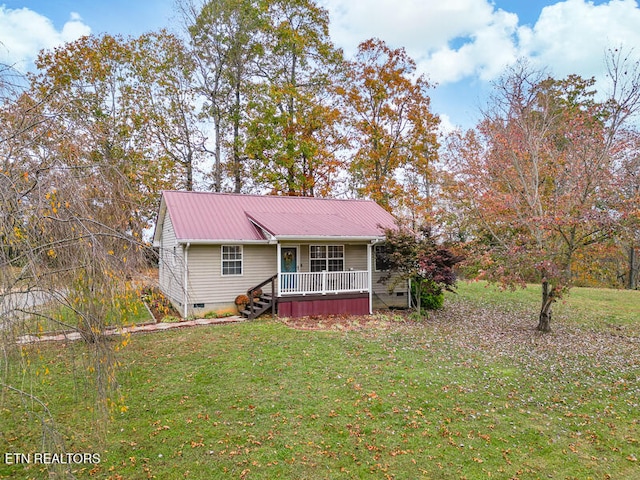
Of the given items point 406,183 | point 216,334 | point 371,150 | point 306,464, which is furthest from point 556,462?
A: point 406,183

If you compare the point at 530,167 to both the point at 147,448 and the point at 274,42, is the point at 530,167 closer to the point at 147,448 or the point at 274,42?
the point at 147,448

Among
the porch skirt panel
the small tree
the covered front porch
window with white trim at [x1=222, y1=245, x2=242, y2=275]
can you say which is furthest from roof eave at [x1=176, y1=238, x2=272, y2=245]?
the small tree

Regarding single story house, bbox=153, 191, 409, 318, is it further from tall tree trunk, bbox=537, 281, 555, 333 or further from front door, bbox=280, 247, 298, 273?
tall tree trunk, bbox=537, 281, 555, 333

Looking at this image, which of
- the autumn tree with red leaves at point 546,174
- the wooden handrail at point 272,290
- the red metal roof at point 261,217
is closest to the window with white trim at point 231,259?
the red metal roof at point 261,217

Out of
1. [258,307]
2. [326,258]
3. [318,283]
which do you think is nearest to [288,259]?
[326,258]

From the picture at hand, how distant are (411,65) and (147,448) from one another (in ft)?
75.4

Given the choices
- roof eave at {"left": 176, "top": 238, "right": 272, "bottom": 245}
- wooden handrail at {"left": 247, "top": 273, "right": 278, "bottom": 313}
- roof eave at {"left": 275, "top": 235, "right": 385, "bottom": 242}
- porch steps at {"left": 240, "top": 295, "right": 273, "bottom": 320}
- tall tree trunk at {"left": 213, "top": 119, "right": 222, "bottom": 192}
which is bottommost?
porch steps at {"left": 240, "top": 295, "right": 273, "bottom": 320}

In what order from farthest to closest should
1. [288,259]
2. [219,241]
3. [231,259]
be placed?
[288,259] → [231,259] → [219,241]

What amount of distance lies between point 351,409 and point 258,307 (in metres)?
7.55

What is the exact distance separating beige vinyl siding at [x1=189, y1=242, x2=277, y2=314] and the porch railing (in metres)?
1.46

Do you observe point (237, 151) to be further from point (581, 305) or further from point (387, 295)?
point (581, 305)

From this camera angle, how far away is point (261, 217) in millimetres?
14484

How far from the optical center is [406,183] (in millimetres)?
24953

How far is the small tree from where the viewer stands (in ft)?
40.4
